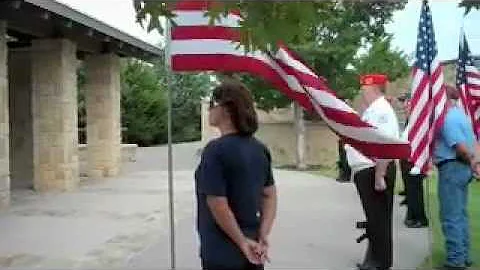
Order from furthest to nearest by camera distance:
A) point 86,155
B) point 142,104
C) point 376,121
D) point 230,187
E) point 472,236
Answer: point 142,104 < point 86,155 < point 472,236 < point 376,121 < point 230,187

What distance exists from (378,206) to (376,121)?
2.52 ft

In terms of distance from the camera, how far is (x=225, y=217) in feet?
13.5

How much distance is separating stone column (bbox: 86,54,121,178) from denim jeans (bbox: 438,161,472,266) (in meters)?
13.7

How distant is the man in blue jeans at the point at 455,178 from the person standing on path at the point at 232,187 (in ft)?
11.7

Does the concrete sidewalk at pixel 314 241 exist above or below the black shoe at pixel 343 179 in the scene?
above

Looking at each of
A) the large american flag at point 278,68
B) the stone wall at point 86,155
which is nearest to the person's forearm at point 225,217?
the large american flag at point 278,68

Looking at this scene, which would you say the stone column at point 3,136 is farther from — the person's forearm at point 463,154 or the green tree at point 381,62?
the green tree at point 381,62

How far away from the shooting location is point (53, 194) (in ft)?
51.9

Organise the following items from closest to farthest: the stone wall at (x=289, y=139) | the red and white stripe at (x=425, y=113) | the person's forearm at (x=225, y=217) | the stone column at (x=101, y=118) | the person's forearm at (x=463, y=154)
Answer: the person's forearm at (x=225, y=217), the person's forearm at (x=463, y=154), the red and white stripe at (x=425, y=113), the stone column at (x=101, y=118), the stone wall at (x=289, y=139)

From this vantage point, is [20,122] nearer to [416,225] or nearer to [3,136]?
[3,136]

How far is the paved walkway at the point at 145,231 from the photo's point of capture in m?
8.37

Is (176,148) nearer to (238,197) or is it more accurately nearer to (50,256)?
(50,256)

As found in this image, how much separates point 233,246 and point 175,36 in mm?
2724

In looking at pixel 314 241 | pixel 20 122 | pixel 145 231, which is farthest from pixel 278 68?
pixel 20 122
